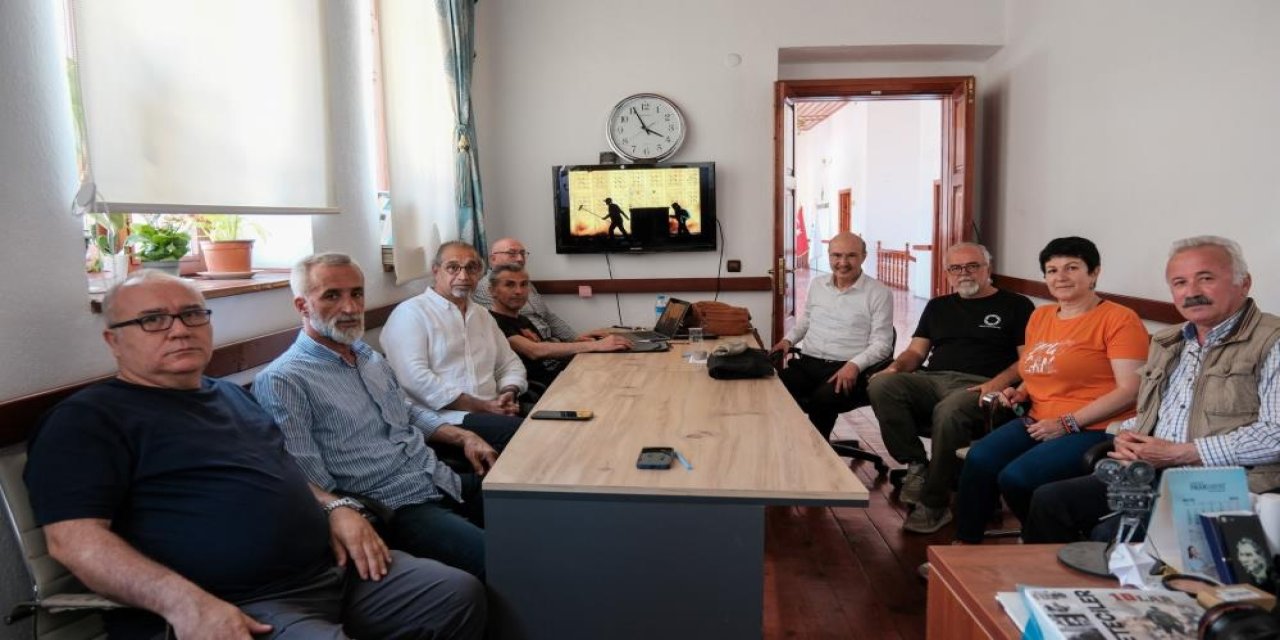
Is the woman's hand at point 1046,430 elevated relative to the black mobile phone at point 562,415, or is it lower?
lower

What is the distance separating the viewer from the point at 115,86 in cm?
178

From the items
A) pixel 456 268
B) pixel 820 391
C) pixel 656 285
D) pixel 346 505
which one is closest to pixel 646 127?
pixel 656 285

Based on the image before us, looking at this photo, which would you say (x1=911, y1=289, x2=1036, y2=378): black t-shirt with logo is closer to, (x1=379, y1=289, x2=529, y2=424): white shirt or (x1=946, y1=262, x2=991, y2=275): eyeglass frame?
(x1=946, y1=262, x2=991, y2=275): eyeglass frame

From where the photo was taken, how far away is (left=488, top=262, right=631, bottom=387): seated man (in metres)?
3.46

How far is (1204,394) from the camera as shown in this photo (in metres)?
2.01

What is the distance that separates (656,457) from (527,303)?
2.43 meters

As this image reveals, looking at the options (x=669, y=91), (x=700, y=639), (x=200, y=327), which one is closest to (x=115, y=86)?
(x=200, y=327)

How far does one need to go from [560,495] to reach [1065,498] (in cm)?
141

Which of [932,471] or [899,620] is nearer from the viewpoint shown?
[899,620]

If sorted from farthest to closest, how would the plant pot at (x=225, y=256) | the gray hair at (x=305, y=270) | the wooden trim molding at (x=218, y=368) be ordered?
the plant pot at (x=225, y=256) < the gray hair at (x=305, y=270) < the wooden trim molding at (x=218, y=368)

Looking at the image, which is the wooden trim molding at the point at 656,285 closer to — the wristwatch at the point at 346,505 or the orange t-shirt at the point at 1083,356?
the orange t-shirt at the point at 1083,356

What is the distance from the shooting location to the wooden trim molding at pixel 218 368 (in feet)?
4.80

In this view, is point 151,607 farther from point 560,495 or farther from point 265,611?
point 560,495

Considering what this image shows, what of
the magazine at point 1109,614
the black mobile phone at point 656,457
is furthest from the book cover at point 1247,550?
the black mobile phone at point 656,457
